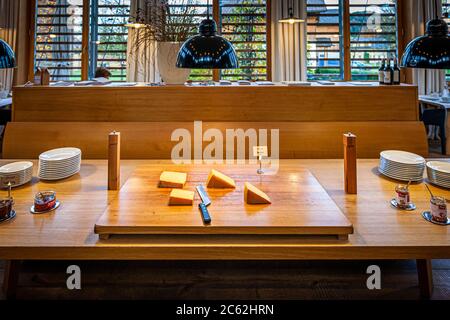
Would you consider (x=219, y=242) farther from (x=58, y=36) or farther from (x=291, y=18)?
(x=58, y=36)

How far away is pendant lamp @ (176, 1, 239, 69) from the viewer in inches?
48.2

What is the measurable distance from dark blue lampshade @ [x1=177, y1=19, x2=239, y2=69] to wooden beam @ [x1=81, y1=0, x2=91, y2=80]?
14.7 feet

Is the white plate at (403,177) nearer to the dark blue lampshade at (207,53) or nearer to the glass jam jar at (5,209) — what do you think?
the dark blue lampshade at (207,53)

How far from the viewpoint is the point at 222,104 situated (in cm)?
195

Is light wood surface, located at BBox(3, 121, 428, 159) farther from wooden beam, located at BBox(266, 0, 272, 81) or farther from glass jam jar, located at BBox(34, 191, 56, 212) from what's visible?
wooden beam, located at BBox(266, 0, 272, 81)

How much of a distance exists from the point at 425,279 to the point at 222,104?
1.37 metres

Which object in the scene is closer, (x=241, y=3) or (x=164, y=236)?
(x=164, y=236)

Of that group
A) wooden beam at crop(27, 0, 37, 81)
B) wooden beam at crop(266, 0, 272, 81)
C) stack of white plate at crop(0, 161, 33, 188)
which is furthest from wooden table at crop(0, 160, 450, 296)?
wooden beam at crop(27, 0, 37, 81)

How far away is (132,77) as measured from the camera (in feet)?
16.4

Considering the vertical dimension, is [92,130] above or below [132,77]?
below

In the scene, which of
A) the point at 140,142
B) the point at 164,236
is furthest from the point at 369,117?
the point at 164,236

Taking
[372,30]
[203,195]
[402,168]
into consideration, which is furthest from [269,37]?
[203,195]

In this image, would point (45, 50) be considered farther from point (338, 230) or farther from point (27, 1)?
point (338, 230)
